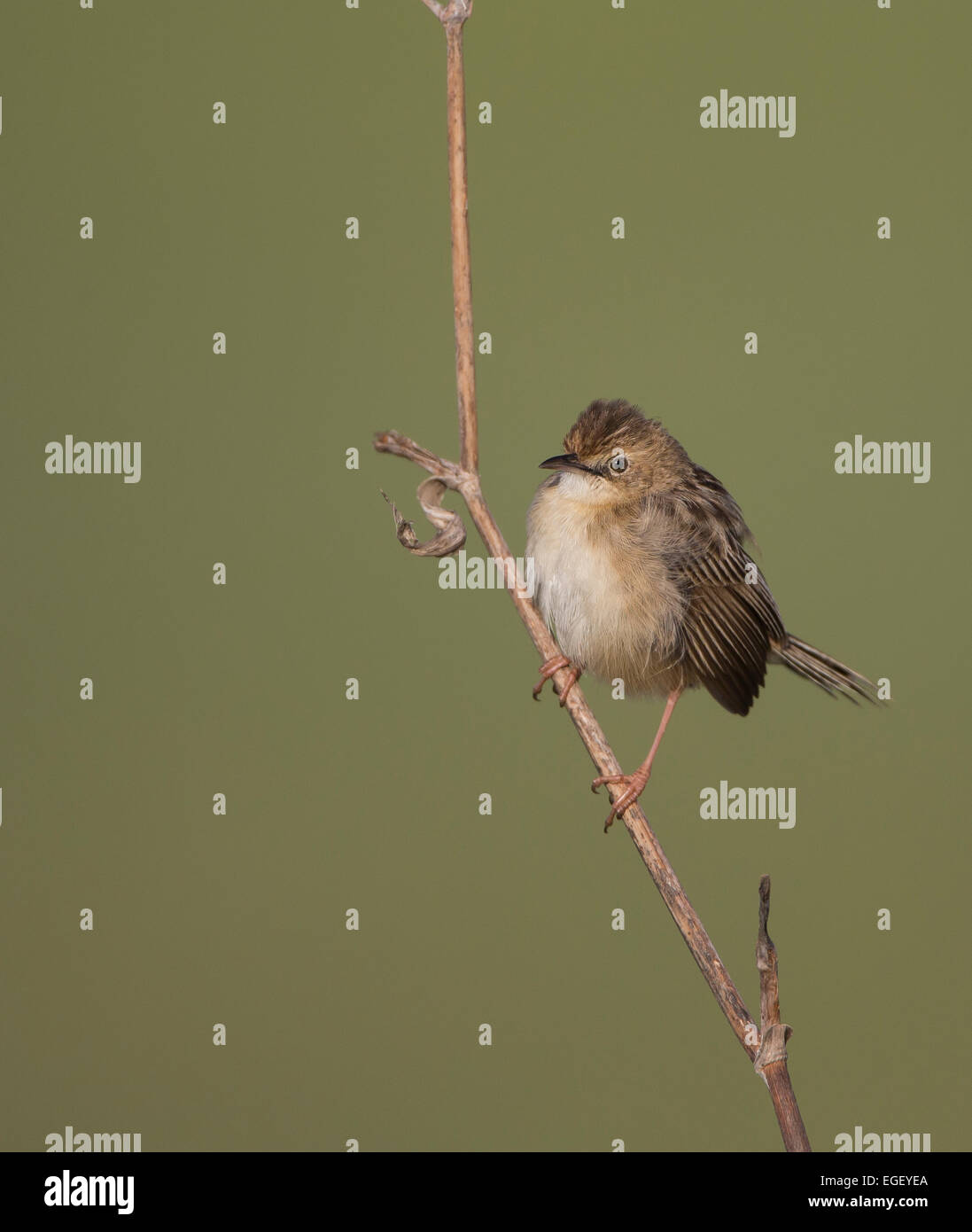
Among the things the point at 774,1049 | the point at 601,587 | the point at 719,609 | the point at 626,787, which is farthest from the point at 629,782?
the point at 774,1049

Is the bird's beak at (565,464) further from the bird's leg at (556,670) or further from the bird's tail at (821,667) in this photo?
the bird's tail at (821,667)

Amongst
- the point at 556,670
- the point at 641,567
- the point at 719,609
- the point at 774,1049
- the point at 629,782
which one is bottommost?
the point at 774,1049

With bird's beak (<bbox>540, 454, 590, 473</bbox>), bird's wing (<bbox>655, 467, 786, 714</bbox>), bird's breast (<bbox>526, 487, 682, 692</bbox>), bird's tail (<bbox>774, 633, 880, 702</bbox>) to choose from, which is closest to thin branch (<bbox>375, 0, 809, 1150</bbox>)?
bird's beak (<bbox>540, 454, 590, 473</bbox>)

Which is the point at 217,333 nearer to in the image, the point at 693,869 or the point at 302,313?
the point at 302,313

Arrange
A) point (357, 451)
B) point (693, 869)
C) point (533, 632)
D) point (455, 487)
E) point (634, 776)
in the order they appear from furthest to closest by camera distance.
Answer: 1. point (357, 451)
2. point (693, 869)
3. point (634, 776)
4. point (533, 632)
5. point (455, 487)

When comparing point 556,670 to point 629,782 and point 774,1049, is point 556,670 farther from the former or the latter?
point 774,1049

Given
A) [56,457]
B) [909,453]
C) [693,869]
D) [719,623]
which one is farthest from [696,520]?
[56,457]
